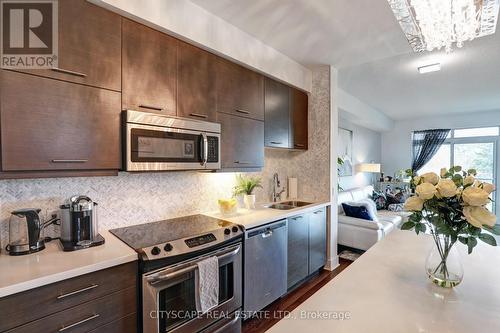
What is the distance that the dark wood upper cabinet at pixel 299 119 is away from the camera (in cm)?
317

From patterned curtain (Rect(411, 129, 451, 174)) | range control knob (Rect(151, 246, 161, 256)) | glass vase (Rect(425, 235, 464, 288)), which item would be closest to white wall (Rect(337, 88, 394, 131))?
patterned curtain (Rect(411, 129, 451, 174))

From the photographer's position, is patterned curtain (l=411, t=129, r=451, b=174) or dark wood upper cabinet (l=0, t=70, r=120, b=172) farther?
patterned curtain (l=411, t=129, r=451, b=174)

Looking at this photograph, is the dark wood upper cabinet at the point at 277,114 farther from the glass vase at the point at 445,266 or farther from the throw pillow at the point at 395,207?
the throw pillow at the point at 395,207

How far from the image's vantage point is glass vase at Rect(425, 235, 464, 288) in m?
1.06

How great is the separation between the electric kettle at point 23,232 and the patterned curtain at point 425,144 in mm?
7687

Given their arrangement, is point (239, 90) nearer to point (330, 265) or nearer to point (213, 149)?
point (213, 149)


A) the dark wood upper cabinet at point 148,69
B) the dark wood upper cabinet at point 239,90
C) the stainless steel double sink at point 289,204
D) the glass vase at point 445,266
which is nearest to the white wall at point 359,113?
the stainless steel double sink at point 289,204

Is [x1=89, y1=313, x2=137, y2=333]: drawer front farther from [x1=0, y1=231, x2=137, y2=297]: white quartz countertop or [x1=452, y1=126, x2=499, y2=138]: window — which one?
[x1=452, y1=126, x2=499, y2=138]: window

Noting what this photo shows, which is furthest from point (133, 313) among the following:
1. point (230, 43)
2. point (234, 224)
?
point (230, 43)

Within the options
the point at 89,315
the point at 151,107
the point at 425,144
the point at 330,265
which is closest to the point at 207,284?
the point at 89,315

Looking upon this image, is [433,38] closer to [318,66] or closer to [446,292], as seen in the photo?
[446,292]

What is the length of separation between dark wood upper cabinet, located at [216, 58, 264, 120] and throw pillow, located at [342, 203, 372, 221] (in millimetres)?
2373

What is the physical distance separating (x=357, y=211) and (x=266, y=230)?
2338 mm

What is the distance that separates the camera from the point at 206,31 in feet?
6.85
